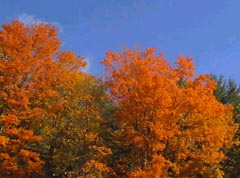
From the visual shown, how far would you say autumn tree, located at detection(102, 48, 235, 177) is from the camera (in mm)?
30719

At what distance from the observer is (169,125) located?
102ft

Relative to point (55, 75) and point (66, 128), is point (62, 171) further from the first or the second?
point (55, 75)

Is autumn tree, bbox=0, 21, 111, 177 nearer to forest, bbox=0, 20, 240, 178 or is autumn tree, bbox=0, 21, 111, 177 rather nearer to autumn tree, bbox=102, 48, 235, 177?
forest, bbox=0, 20, 240, 178

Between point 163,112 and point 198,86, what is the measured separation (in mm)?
3430

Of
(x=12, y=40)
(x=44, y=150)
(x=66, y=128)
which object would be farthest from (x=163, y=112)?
(x=12, y=40)

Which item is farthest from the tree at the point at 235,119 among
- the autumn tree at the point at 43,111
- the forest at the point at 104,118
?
the autumn tree at the point at 43,111

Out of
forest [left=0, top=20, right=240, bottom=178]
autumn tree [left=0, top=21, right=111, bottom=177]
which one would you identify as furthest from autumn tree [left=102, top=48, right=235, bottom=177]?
autumn tree [left=0, top=21, right=111, bottom=177]

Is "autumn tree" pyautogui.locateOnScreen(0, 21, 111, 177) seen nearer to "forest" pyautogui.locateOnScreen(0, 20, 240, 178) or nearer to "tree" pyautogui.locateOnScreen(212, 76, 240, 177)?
"forest" pyautogui.locateOnScreen(0, 20, 240, 178)

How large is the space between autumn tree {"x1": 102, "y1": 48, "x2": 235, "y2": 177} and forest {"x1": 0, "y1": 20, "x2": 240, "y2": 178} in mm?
68

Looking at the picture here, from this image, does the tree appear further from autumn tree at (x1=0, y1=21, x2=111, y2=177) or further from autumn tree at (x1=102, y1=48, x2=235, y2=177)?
autumn tree at (x1=0, y1=21, x2=111, y2=177)

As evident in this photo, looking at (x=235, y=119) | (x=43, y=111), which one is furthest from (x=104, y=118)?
(x=235, y=119)

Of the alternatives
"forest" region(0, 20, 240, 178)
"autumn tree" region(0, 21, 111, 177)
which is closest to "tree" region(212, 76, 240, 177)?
"forest" region(0, 20, 240, 178)

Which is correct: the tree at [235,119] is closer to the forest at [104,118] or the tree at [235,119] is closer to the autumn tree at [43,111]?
the forest at [104,118]

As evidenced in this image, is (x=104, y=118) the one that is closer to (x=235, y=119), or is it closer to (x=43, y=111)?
(x=43, y=111)
